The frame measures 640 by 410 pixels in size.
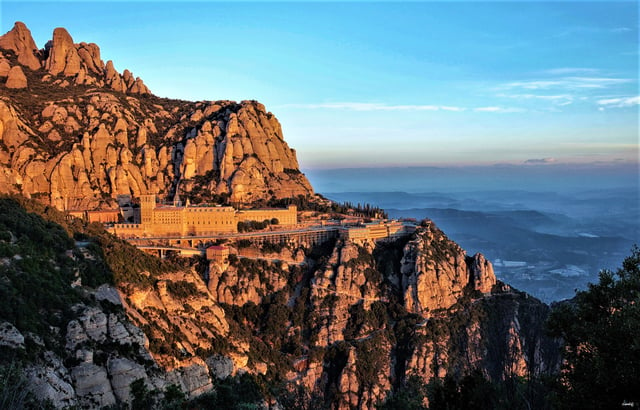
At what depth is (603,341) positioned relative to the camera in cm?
1675

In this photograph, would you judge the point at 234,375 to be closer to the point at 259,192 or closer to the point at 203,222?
the point at 203,222

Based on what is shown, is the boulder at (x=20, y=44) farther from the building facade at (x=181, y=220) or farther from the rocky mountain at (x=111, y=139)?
the building facade at (x=181, y=220)

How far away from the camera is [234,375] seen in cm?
4338

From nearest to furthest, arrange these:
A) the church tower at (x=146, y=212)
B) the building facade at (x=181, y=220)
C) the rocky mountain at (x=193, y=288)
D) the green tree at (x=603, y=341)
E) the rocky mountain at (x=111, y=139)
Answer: the green tree at (x=603, y=341), the rocky mountain at (x=193, y=288), the building facade at (x=181, y=220), the church tower at (x=146, y=212), the rocky mountain at (x=111, y=139)

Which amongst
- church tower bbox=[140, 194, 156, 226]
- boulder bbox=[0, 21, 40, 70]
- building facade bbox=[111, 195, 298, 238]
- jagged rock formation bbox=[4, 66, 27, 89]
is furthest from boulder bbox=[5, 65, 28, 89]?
church tower bbox=[140, 194, 156, 226]

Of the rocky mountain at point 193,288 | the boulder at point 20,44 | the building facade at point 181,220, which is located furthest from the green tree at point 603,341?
the boulder at point 20,44

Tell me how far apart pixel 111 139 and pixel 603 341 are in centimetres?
8401

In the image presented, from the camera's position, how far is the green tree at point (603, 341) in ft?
51.6

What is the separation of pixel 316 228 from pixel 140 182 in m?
30.8

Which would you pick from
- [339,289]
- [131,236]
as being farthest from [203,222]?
[339,289]

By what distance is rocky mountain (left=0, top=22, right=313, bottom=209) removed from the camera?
79.7m

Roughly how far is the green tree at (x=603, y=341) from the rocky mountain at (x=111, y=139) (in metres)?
69.3

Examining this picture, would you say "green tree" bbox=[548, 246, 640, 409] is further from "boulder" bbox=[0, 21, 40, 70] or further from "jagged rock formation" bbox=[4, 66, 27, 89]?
"boulder" bbox=[0, 21, 40, 70]

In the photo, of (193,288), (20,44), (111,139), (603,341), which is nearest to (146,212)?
(111,139)
